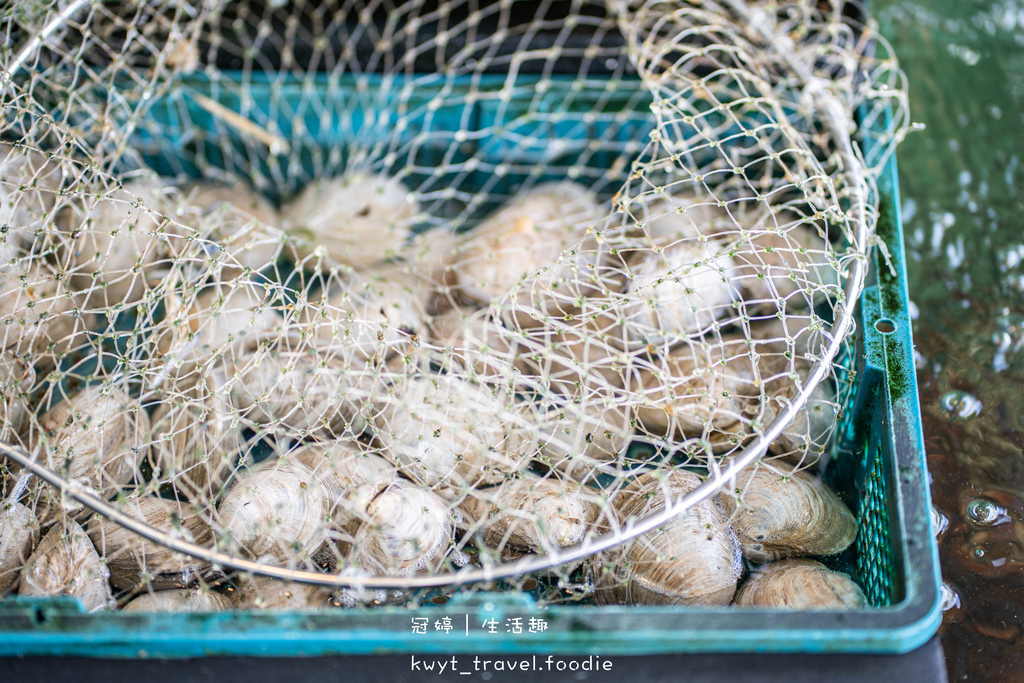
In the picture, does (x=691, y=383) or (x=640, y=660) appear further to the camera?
(x=691, y=383)

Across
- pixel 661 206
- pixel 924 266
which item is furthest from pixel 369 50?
pixel 924 266

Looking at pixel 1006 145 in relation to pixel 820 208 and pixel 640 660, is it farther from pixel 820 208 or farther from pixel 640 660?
pixel 640 660

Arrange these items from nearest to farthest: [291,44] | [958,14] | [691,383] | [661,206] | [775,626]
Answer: [775,626]
[691,383]
[661,206]
[291,44]
[958,14]

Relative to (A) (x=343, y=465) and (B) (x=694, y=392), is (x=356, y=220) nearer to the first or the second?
(A) (x=343, y=465)

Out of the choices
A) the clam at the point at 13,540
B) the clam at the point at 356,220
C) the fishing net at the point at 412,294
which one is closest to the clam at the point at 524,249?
the fishing net at the point at 412,294

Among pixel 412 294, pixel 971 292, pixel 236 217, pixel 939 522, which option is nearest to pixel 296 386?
pixel 412 294

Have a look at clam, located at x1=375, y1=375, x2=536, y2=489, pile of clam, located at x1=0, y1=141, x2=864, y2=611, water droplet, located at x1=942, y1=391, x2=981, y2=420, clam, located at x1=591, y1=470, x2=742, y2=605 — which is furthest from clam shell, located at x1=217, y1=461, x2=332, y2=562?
water droplet, located at x1=942, y1=391, x2=981, y2=420

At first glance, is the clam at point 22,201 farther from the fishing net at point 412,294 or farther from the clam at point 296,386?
the clam at point 296,386

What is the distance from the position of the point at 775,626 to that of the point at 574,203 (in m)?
0.82

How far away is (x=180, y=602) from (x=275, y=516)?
15 cm

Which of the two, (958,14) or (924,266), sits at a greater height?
(958,14)

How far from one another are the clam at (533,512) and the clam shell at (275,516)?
203 mm

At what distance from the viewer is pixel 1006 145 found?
5.14ft

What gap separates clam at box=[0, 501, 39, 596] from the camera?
93 cm
